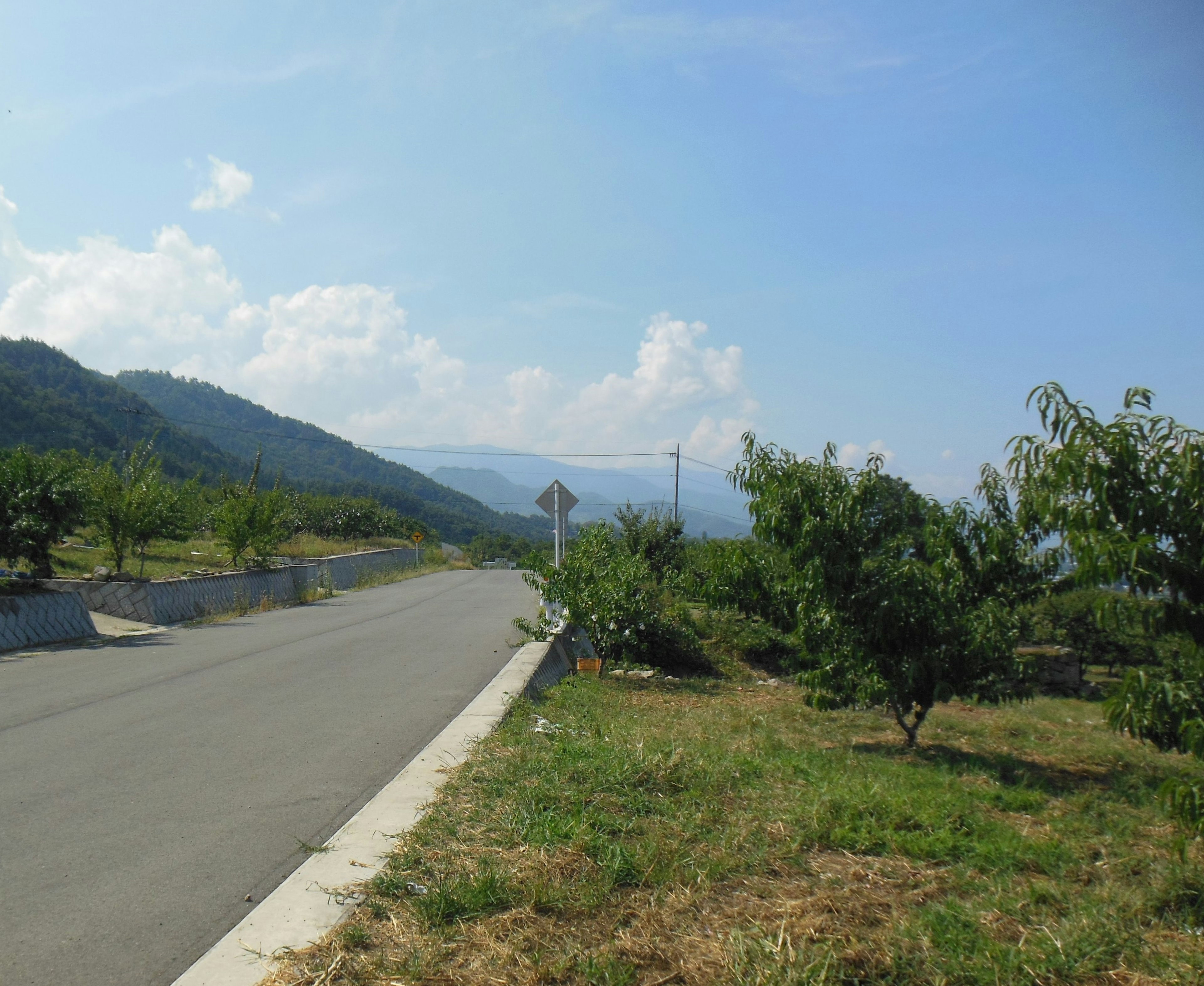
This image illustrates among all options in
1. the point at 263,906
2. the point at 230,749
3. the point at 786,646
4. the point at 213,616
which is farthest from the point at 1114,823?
the point at 213,616

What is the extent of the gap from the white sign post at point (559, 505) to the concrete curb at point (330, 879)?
30.8 feet

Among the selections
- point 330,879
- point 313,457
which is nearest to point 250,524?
point 330,879

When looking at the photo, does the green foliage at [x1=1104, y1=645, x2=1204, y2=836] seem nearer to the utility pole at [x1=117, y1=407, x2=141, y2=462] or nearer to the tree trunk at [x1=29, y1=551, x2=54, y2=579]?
the tree trunk at [x1=29, y1=551, x2=54, y2=579]

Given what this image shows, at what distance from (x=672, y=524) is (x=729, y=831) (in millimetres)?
22392

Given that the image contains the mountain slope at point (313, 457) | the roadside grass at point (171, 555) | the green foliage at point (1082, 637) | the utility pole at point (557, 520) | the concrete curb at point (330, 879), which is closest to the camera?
the concrete curb at point (330, 879)

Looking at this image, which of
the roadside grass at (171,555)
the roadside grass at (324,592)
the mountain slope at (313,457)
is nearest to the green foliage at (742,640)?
the roadside grass at (324,592)

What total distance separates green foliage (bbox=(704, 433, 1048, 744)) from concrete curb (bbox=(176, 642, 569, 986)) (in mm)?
3513

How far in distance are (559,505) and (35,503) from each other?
373 inches

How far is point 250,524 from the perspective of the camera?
25.9 m

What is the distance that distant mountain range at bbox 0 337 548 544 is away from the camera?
223 feet

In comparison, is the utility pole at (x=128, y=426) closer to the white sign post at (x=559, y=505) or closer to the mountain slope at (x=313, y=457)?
the mountain slope at (x=313, y=457)

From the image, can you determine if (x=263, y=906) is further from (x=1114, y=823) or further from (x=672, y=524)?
(x=672, y=524)

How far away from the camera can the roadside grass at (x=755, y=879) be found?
3.49m

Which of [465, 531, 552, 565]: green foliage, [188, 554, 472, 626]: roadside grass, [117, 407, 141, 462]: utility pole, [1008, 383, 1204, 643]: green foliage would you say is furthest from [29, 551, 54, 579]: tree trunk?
[465, 531, 552, 565]: green foliage
